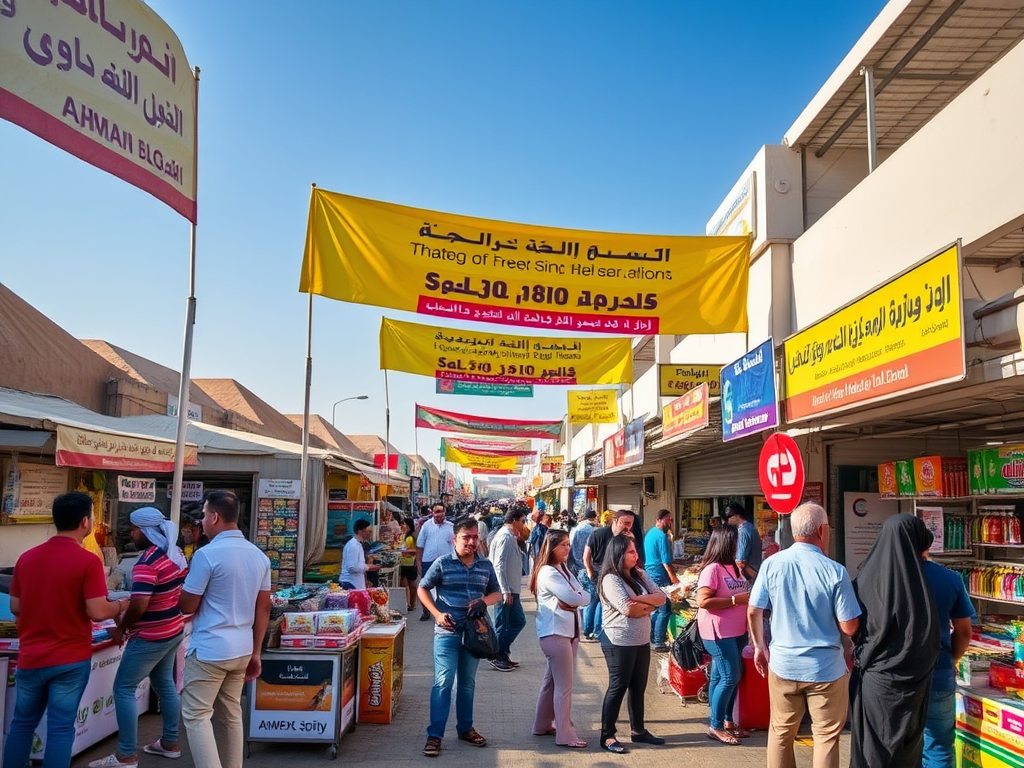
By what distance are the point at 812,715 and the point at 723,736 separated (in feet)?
6.09

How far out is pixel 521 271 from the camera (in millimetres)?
8305

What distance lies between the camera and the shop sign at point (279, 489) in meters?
13.1

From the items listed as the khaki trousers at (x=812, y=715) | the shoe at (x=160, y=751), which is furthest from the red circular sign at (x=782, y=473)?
the shoe at (x=160, y=751)

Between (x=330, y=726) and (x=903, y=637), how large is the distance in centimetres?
401

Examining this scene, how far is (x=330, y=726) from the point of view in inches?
231

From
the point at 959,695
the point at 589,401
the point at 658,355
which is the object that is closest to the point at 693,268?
the point at 959,695

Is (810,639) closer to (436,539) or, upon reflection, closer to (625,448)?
(436,539)

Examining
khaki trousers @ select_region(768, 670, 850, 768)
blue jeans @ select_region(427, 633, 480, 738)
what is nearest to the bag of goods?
blue jeans @ select_region(427, 633, 480, 738)

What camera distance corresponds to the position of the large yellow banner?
784 centimetres

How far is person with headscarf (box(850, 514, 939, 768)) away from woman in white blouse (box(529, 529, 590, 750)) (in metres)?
2.32

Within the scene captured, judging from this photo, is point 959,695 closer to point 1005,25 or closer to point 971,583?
point 971,583

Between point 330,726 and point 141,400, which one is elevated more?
point 141,400

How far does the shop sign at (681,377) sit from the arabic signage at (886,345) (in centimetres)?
581

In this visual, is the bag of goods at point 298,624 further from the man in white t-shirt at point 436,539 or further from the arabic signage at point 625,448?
the arabic signage at point 625,448
